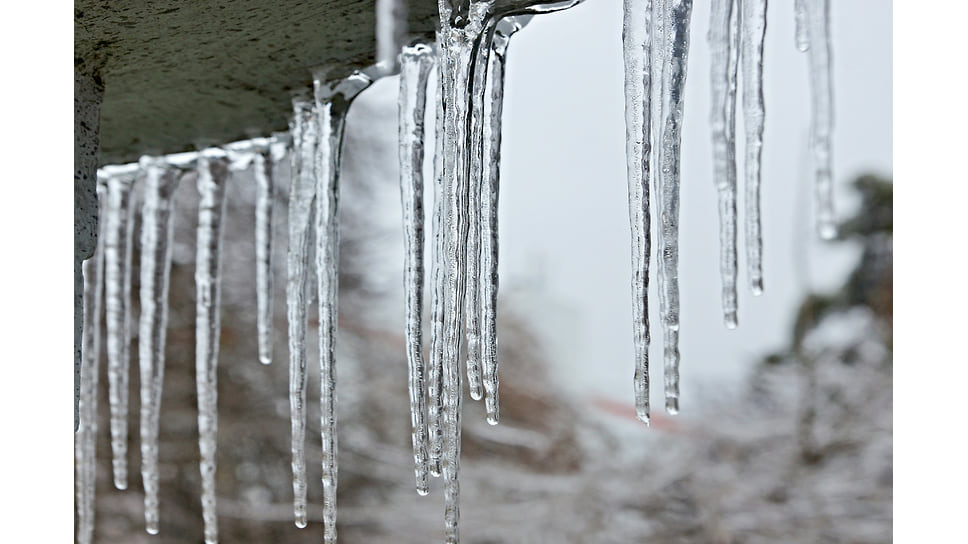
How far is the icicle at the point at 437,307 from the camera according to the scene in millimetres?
710

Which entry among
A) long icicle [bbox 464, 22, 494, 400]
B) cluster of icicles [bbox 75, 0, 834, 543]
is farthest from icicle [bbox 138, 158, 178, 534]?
long icicle [bbox 464, 22, 494, 400]

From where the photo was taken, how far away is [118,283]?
54.6 inches

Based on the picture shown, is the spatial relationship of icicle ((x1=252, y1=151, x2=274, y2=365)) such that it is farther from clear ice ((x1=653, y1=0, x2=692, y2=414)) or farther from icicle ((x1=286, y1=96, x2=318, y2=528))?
clear ice ((x1=653, y1=0, x2=692, y2=414))

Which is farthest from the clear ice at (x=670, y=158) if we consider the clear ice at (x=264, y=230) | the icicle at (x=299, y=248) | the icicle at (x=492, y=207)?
the clear ice at (x=264, y=230)

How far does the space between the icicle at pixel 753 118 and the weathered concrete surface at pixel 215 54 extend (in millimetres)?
244

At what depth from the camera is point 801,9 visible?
67 cm

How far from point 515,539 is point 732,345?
1.42 meters

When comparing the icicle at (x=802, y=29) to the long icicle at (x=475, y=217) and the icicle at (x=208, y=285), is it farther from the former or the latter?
the icicle at (x=208, y=285)

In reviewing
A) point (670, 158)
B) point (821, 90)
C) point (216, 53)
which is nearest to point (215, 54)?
point (216, 53)

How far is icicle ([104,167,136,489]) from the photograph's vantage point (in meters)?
1.27

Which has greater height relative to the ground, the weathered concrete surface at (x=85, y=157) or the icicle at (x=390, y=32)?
the icicle at (x=390, y=32)

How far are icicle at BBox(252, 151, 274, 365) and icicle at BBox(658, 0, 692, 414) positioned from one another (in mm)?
575
